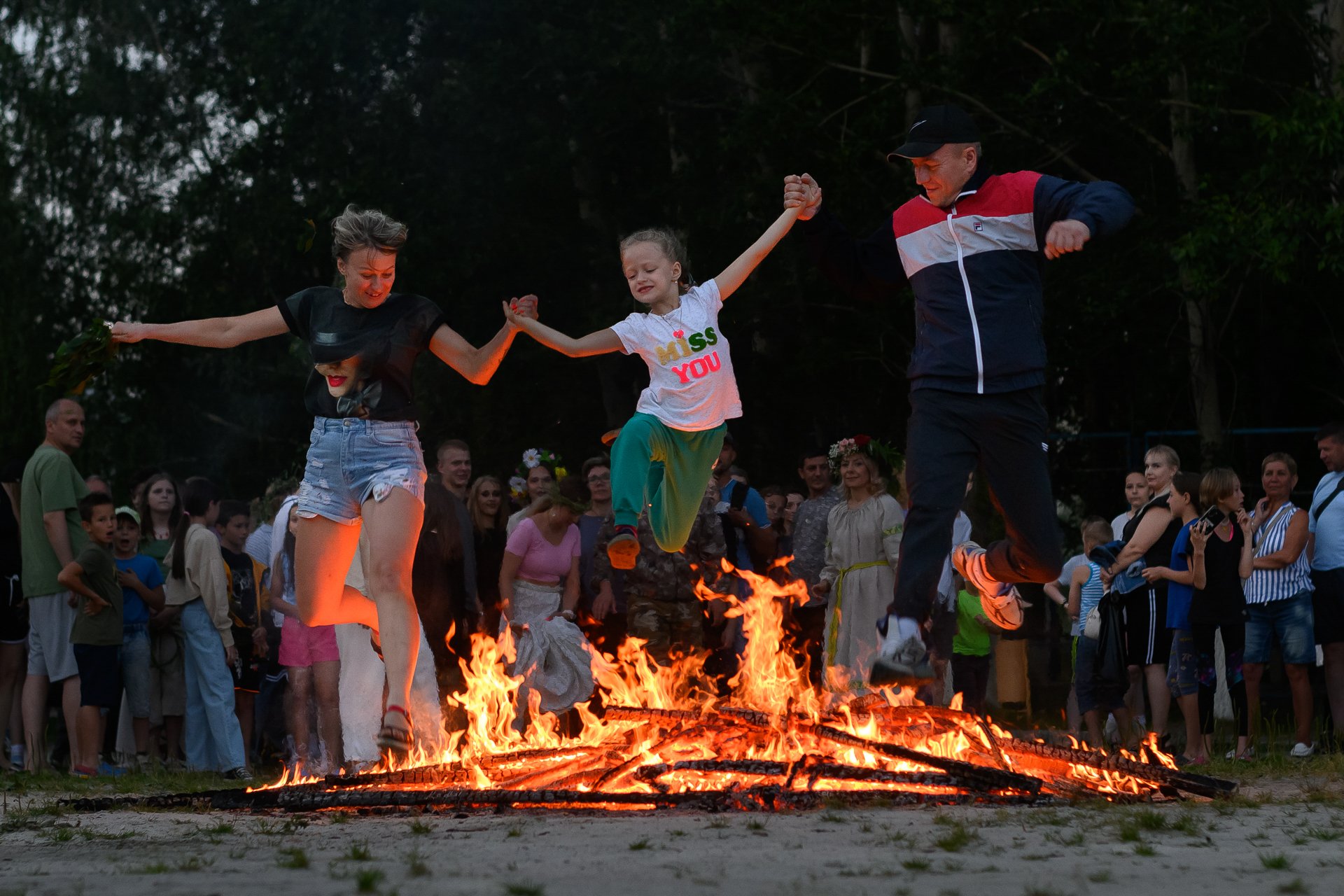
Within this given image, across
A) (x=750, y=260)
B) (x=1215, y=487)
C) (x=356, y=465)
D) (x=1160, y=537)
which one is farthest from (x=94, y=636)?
(x=1215, y=487)

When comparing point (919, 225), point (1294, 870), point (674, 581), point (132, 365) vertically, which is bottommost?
point (1294, 870)

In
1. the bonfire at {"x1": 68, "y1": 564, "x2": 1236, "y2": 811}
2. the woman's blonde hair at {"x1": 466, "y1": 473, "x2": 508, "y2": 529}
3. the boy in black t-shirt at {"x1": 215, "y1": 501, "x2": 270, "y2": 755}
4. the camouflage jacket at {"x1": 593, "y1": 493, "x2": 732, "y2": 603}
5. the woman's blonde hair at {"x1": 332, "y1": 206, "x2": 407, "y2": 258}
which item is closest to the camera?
the bonfire at {"x1": 68, "y1": 564, "x2": 1236, "y2": 811}

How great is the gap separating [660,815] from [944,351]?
209 cm

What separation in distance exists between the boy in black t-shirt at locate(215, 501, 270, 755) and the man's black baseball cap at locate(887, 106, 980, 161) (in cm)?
602

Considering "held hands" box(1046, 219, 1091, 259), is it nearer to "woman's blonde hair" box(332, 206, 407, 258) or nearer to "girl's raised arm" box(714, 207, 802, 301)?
"girl's raised arm" box(714, 207, 802, 301)

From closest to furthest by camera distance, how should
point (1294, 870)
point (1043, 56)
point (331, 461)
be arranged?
point (1294, 870)
point (331, 461)
point (1043, 56)

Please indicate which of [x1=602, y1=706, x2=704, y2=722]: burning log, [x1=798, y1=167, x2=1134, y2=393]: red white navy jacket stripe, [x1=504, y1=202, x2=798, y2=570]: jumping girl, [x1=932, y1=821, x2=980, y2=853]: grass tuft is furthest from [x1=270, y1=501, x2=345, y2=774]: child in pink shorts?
[x1=932, y1=821, x2=980, y2=853]: grass tuft

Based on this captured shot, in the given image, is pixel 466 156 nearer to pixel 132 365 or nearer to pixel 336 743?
pixel 132 365

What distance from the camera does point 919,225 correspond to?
250 inches

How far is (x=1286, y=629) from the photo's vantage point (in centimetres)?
983

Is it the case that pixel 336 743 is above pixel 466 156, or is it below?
below

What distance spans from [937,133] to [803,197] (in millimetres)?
701

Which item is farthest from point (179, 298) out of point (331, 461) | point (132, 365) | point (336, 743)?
point (331, 461)

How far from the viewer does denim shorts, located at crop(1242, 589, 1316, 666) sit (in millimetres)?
9766
